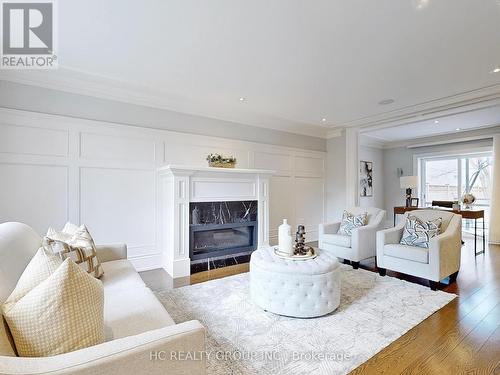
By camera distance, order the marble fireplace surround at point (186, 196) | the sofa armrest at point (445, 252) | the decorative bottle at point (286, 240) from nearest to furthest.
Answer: the decorative bottle at point (286, 240)
the sofa armrest at point (445, 252)
the marble fireplace surround at point (186, 196)

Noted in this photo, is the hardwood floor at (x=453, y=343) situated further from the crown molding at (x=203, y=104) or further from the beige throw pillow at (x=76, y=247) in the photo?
the crown molding at (x=203, y=104)

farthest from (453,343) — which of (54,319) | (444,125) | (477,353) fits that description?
(444,125)

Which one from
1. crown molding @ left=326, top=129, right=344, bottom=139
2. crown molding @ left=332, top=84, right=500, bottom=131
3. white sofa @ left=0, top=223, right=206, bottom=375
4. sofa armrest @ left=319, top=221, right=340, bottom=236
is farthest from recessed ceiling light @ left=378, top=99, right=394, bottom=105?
white sofa @ left=0, top=223, right=206, bottom=375

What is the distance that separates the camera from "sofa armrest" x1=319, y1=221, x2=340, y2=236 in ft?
14.0

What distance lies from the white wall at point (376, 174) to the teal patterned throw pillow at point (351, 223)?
11.6 ft

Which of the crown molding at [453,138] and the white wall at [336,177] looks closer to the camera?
the crown molding at [453,138]

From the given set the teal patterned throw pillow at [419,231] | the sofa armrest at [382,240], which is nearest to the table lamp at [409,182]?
the teal patterned throw pillow at [419,231]

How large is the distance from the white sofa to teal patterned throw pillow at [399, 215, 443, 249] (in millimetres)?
3162

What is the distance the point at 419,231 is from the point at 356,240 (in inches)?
31.0

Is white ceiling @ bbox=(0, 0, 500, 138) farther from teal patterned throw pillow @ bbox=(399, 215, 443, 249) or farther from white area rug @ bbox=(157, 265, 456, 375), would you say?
white area rug @ bbox=(157, 265, 456, 375)

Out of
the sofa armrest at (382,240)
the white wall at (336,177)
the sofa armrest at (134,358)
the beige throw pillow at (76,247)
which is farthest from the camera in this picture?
the white wall at (336,177)

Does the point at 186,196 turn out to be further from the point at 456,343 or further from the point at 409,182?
the point at 409,182

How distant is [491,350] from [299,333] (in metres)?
1.40

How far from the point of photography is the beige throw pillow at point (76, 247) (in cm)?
185
